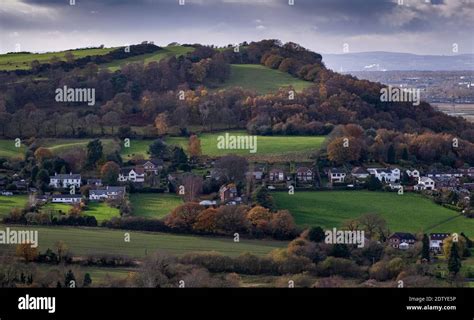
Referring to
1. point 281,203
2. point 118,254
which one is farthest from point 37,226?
point 281,203

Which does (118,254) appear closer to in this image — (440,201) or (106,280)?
(106,280)

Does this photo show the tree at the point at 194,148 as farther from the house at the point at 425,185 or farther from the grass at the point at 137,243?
the house at the point at 425,185

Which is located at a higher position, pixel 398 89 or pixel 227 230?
pixel 398 89
